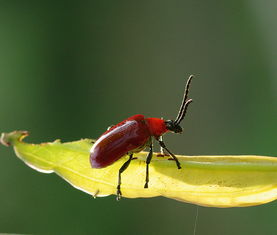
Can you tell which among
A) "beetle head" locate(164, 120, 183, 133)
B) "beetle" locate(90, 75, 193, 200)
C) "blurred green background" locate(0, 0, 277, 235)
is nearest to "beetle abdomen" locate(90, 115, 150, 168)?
"beetle" locate(90, 75, 193, 200)

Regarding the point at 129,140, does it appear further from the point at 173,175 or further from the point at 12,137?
the point at 12,137

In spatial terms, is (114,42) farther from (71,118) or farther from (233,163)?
(233,163)

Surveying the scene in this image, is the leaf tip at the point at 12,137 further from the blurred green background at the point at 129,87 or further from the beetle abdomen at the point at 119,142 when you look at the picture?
the blurred green background at the point at 129,87

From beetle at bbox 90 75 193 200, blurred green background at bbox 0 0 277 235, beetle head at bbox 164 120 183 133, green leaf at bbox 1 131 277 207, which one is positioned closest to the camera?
green leaf at bbox 1 131 277 207

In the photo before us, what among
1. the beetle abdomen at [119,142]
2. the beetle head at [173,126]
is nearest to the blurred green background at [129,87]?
the beetle head at [173,126]

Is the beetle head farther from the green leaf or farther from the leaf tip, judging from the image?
the leaf tip

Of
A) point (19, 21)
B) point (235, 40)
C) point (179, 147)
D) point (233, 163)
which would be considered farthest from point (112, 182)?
point (19, 21)

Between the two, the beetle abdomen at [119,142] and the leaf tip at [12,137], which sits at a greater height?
the leaf tip at [12,137]
